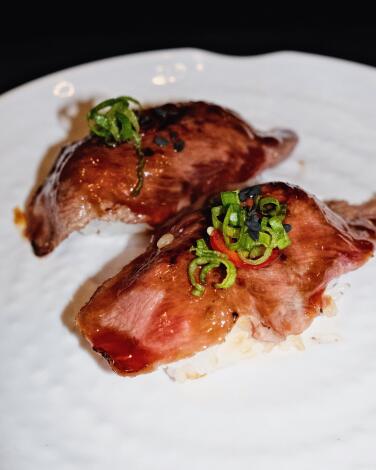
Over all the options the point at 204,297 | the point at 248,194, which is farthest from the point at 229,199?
the point at 204,297

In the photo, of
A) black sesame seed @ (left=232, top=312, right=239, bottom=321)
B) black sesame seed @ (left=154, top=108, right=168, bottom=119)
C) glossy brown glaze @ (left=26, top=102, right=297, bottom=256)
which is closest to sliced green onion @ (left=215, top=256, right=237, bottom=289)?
black sesame seed @ (left=232, top=312, right=239, bottom=321)

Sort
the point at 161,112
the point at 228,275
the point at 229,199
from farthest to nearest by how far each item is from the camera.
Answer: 1. the point at 161,112
2. the point at 229,199
3. the point at 228,275

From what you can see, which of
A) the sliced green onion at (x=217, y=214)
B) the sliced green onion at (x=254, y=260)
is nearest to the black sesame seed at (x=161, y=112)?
the sliced green onion at (x=217, y=214)

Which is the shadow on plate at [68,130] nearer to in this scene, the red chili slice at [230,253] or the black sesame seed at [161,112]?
the black sesame seed at [161,112]

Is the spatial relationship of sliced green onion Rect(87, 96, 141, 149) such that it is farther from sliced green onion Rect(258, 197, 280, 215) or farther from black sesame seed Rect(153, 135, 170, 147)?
sliced green onion Rect(258, 197, 280, 215)

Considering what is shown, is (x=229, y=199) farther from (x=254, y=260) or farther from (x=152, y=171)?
(x=152, y=171)

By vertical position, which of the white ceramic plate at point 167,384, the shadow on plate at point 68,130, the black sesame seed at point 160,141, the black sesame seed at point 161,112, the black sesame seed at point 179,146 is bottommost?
the white ceramic plate at point 167,384
